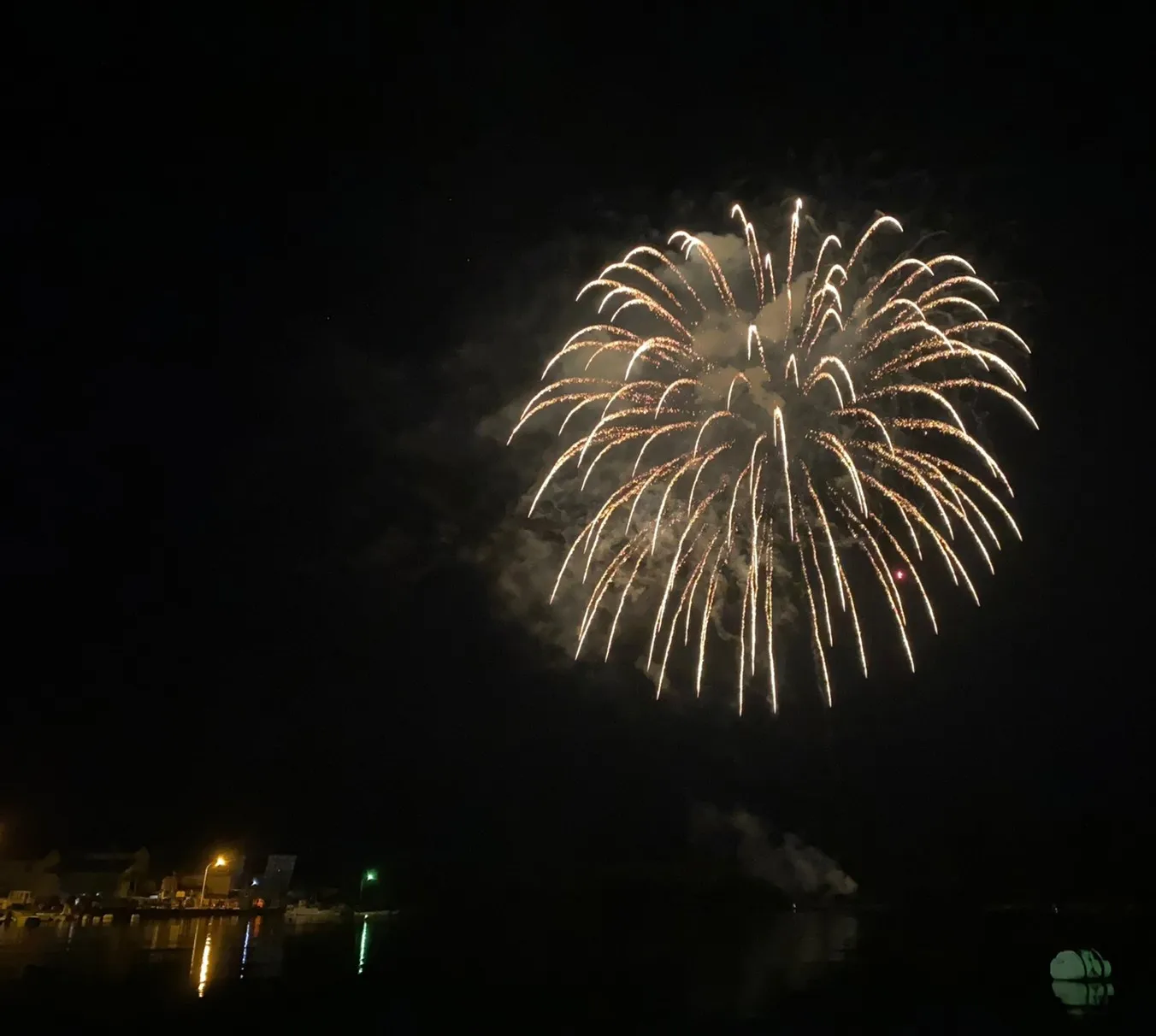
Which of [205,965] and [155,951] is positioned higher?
[155,951]

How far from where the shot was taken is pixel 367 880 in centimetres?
9725

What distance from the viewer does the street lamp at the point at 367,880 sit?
9443 centimetres

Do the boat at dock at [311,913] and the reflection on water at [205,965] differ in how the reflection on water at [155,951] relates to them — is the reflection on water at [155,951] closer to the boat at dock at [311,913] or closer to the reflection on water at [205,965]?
the reflection on water at [205,965]

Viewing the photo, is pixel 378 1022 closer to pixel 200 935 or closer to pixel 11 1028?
pixel 11 1028

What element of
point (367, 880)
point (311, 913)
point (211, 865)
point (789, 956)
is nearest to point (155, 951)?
point (789, 956)

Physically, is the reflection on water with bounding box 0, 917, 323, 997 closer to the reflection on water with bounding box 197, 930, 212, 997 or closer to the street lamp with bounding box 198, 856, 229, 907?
the reflection on water with bounding box 197, 930, 212, 997

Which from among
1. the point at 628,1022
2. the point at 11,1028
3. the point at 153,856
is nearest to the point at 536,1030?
the point at 628,1022

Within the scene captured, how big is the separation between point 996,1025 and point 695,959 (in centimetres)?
2258

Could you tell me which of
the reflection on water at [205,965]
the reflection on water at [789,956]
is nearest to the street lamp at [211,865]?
the reflection on water at [205,965]

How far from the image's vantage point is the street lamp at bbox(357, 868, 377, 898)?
94.4 meters

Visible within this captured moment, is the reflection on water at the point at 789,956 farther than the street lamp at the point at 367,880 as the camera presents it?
No

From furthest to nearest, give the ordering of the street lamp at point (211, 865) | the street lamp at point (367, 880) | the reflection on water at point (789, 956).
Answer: the street lamp at point (367, 880)
the street lamp at point (211, 865)
the reflection on water at point (789, 956)

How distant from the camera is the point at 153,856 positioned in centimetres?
9038

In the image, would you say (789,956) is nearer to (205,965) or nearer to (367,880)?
(205,965)
